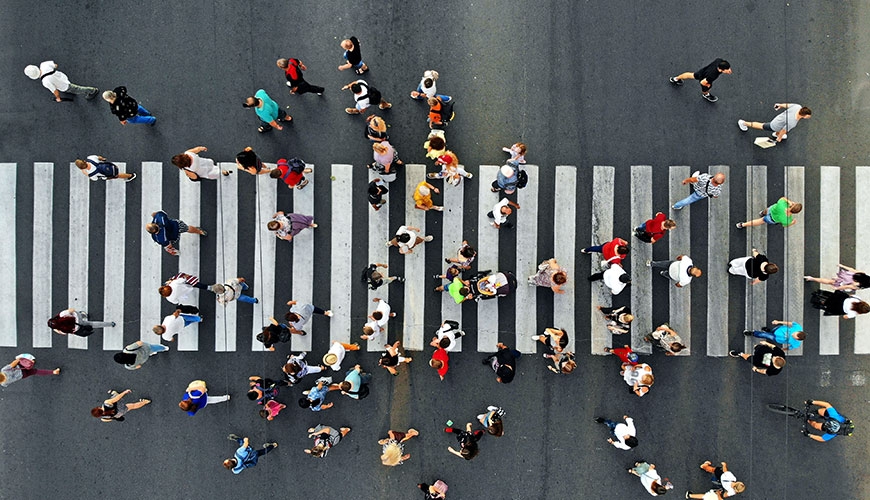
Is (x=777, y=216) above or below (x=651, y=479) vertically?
above

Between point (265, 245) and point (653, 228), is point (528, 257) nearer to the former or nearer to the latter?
point (653, 228)

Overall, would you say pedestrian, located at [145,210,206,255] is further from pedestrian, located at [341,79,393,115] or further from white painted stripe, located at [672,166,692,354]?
white painted stripe, located at [672,166,692,354]

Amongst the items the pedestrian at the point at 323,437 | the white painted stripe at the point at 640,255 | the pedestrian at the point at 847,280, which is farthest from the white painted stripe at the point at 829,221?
the pedestrian at the point at 323,437

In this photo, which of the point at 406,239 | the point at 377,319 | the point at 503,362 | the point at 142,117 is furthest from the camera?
the point at 142,117

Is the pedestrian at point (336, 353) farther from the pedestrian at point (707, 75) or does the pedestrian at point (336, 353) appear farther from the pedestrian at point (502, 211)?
the pedestrian at point (707, 75)

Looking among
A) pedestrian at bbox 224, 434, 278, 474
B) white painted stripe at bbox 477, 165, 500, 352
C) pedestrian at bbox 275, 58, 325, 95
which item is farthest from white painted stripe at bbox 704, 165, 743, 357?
pedestrian at bbox 224, 434, 278, 474

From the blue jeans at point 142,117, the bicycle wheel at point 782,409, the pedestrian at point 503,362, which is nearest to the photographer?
the pedestrian at point 503,362

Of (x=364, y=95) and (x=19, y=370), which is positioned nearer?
(x=364, y=95)

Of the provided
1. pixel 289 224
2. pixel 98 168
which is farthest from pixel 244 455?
pixel 98 168
